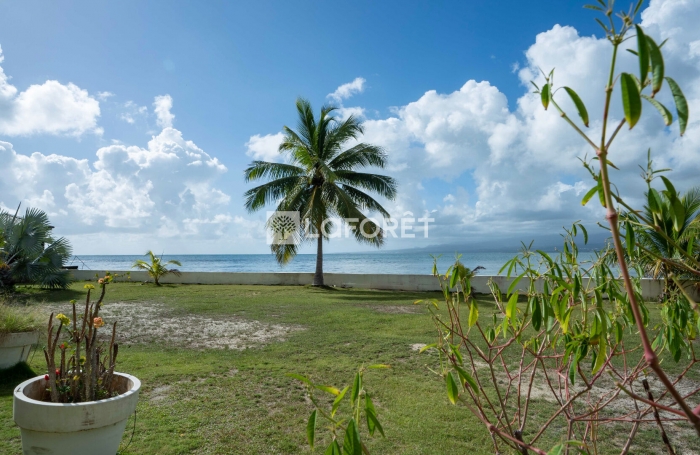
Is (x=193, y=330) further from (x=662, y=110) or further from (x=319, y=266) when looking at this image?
(x=319, y=266)

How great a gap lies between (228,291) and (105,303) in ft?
12.4

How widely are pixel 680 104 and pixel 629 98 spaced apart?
0.25ft

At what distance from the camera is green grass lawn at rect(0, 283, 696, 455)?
323cm

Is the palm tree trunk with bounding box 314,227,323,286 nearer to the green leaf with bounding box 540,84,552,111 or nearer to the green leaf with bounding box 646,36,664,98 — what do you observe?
the green leaf with bounding box 540,84,552,111

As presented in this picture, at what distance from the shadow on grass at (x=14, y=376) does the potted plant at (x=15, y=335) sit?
0.18 feet

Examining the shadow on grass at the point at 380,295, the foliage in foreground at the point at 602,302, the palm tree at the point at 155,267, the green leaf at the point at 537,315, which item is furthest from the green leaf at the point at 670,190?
the palm tree at the point at 155,267

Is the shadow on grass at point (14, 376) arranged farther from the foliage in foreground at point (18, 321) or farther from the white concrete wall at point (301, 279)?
the white concrete wall at point (301, 279)

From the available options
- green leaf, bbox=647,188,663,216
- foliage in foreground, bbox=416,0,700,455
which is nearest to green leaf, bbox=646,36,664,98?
foliage in foreground, bbox=416,0,700,455

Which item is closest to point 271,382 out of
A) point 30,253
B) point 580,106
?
point 580,106

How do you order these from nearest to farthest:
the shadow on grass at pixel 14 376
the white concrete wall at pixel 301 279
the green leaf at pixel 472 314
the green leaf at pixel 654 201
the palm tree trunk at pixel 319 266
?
the green leaf at pixel 654 201
the green leaf at pixel 472 314
the shadow on grass at pixel 14 376
the white concrete wall at pixel 301 279
the palm tree trunk at pixel 319 266

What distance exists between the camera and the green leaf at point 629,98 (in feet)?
1.92

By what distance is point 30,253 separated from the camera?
11.9m

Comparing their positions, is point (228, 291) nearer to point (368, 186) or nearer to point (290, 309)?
point (290, 309)

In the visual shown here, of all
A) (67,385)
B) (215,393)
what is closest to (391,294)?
(215,393)
